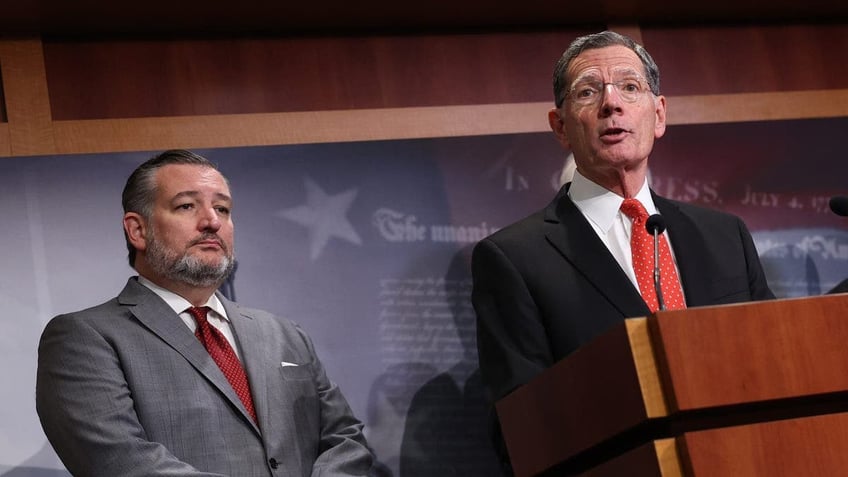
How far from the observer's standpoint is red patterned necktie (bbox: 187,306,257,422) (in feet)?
9.99

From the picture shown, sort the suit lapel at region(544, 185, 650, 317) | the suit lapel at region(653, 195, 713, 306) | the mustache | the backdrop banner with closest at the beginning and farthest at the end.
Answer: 1. the suit lapel at region(544, 185, 650, 317)
2. the suit lapel at region(653, 195, 713, 306)
3. the mustache
4. the backdrop banner

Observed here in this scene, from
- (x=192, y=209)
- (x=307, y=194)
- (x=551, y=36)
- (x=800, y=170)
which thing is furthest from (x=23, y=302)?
(x=800, y=170)

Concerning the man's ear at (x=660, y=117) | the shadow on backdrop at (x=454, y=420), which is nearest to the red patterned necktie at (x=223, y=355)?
the shadow on backdrop at (x=454, y=420)

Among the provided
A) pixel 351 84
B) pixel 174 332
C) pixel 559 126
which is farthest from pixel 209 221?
pixel 559 126

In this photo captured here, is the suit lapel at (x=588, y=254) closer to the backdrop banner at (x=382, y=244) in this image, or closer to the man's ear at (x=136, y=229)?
the backdrop banner at (x=382, y=244)

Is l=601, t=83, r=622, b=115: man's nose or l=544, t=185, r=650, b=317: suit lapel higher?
l=601, t=83, r=622, b=115: man's nose

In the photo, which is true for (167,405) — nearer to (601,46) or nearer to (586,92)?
(586,92)

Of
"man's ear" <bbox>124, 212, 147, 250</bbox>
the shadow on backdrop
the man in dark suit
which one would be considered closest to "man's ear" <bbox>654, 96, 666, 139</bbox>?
the man in dark suit

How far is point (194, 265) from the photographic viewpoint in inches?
123

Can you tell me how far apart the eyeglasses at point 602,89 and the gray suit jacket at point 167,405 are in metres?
0.98

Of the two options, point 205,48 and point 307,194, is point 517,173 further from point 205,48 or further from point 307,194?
point 205,48

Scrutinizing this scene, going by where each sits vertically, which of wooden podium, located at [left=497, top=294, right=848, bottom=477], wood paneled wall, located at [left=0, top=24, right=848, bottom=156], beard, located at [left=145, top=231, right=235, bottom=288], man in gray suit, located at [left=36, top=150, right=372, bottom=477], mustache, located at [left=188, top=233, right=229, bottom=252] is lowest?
wooden podium, located at [left=497, top=294, right=848, bottom=477]

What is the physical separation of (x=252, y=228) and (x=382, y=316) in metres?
0.44

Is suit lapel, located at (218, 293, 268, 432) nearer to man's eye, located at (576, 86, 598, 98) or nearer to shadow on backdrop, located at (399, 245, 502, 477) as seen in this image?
shadow on backdrop, located at (399, 245, 502, 477)
